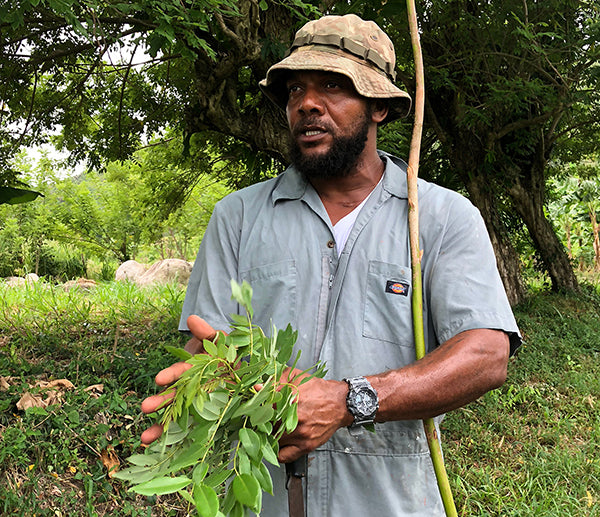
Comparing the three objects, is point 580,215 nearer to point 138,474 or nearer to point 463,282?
point 463,282

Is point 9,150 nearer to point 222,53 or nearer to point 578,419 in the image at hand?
point 222,53

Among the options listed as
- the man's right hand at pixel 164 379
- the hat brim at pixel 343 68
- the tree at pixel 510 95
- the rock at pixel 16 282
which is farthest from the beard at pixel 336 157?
the rock at pixel 16 282

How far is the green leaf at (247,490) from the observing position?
1.07 meters

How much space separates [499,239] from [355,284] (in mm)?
6968

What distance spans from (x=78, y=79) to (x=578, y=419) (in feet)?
20.4

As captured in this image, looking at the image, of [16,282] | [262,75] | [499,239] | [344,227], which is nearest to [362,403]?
[344,227]

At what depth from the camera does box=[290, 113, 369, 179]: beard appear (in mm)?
1954

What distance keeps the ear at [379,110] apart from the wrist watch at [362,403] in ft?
3.33

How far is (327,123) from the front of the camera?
196 centimetres

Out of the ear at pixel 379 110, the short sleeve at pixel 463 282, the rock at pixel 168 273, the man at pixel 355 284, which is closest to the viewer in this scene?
the man at pixel 355 284

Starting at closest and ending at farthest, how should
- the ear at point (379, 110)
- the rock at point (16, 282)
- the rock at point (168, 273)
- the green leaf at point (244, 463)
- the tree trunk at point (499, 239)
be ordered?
the green leaf at point (244, 463) < the ear at point (379, 110) < the tree trunk at point (499, 239) < the rock at point (16, 282) < the rock at point (168, 273)

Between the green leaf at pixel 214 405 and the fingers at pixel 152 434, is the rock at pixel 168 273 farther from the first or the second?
the green leaf at pixel 214 405

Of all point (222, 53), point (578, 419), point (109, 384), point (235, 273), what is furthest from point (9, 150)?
point (578, 419)

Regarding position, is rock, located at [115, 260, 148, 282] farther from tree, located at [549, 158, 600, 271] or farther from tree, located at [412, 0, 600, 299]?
tree, located at [549, 158, 600, 271]
